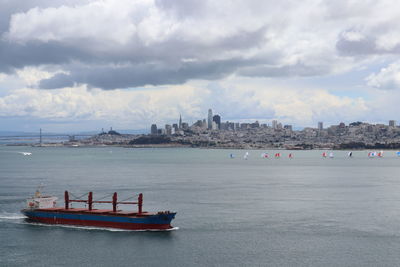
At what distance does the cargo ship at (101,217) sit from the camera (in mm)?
62469

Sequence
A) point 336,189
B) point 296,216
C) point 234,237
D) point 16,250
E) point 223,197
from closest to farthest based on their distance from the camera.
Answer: point 16,250 → point 234,237 → point 296,216 → point 223,197 → point 336,189

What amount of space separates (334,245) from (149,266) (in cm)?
1940

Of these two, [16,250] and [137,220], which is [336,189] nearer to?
[137,220]

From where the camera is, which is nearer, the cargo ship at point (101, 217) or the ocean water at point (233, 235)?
the ocean water at point (233, 235)

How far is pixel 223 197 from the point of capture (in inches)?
3706

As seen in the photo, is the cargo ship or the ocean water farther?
the cargo ship

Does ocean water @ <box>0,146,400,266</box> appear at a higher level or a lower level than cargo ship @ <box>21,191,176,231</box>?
lower

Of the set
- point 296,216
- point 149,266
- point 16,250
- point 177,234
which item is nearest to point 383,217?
point 296,216

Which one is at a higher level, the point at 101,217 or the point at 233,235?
the point at 101,217

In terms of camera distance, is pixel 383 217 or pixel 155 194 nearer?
pixel 383 217

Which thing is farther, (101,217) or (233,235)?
(101,217)

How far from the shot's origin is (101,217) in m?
64.4

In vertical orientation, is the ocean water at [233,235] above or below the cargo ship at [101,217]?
below

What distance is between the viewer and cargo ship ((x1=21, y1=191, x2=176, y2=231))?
205 feet
